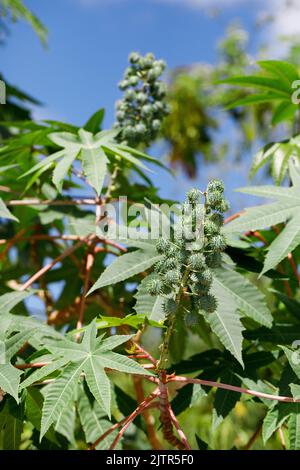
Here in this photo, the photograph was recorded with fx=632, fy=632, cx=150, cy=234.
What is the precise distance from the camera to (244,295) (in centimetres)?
174

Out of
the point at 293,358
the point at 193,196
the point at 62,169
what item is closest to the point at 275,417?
the point at 293,358

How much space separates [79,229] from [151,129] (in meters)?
0.43

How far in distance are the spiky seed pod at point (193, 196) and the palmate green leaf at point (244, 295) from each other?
39 centimetres

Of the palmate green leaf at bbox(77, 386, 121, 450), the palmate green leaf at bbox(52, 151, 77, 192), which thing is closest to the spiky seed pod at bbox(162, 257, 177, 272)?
the palmate green leaf at bbox(52, 151, 77, 192)

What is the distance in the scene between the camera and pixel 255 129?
A: 18562 mm

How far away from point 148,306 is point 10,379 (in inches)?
15.6

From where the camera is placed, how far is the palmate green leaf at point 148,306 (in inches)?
63.9

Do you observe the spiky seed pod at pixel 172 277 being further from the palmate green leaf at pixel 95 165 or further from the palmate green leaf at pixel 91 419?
A: the palmate green leaf at pixel 91 419

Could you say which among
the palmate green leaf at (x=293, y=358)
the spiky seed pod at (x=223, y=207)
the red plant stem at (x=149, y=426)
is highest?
the spiky seed pod at (x=223, y=207)

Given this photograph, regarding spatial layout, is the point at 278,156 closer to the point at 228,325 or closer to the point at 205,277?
the point at 228,325

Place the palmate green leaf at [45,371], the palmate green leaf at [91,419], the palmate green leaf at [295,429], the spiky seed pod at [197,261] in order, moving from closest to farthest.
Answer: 1. the spiky seed pod at [197,261]
2. the palmate green leaf at [45,371]
3. the palmate green leaf at [295,429]
4. the palmate green leaf at [91,419]

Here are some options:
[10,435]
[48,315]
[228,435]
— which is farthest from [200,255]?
[228,435]

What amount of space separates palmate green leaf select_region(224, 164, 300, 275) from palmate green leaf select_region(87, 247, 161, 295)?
0.75 feet

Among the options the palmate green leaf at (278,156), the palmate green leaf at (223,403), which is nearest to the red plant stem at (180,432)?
the palmate green leaf at (223,403)
